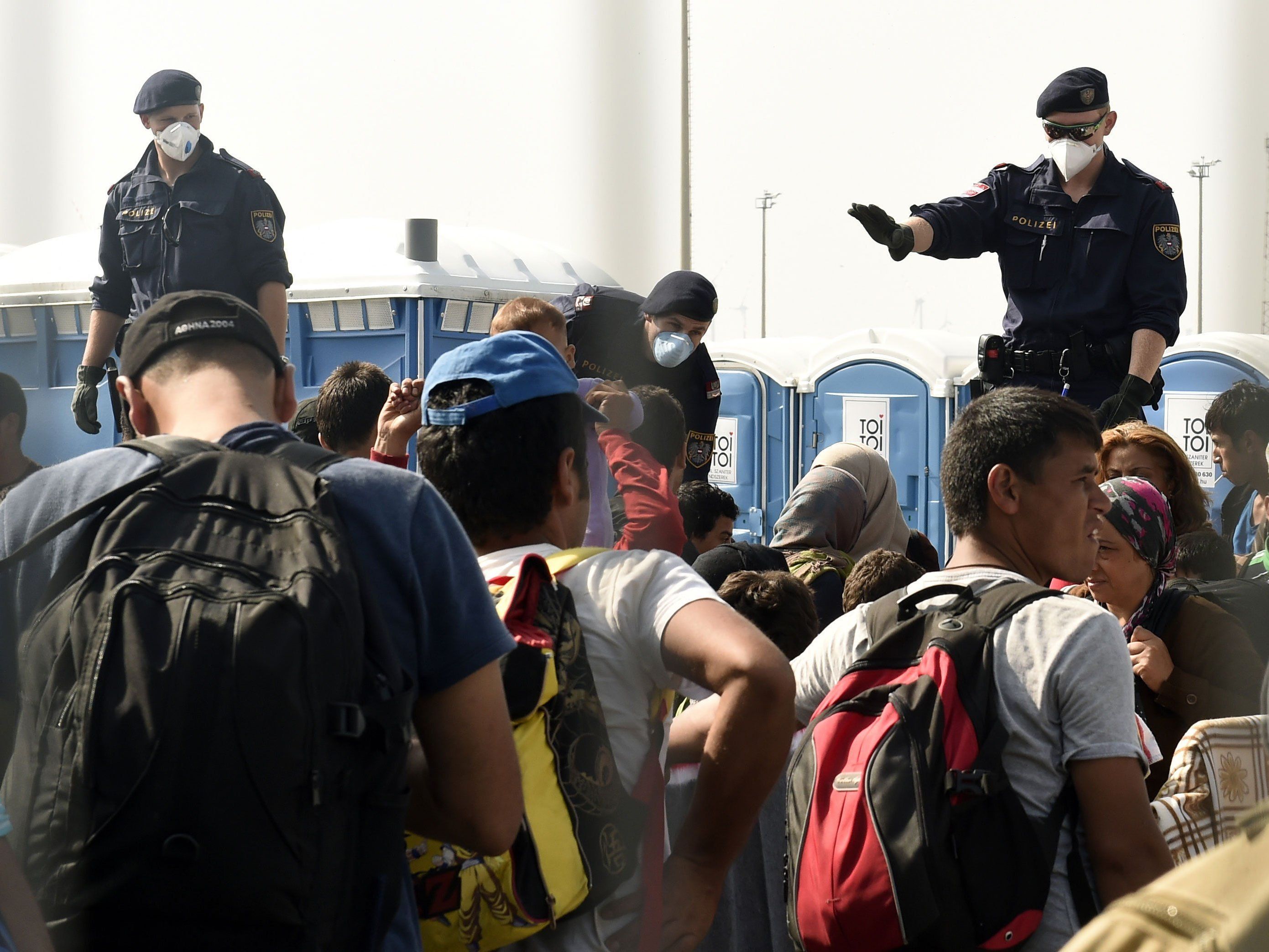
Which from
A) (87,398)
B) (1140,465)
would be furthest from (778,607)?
(87,398)

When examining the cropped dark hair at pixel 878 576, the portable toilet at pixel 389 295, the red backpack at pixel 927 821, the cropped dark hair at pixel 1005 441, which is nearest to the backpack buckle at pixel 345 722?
the red backpack at pixel 927 821

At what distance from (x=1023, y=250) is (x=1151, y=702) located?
5.34 ft

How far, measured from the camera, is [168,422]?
1.41m

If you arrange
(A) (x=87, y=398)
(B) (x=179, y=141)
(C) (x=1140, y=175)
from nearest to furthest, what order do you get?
(B) (x=179, y=141)
(C) (x=1140, y=175)
(A) (x=87, y=398)

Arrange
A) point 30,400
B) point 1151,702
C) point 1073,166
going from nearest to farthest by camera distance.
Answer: point 30,400 < point 1151,702 < point 1073,166

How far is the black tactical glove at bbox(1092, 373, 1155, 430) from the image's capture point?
11.5 ft

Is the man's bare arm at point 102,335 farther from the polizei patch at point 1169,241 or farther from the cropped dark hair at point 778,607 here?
the polizei patch at point 1169,241

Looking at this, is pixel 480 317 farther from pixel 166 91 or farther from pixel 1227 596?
pixel 166 91

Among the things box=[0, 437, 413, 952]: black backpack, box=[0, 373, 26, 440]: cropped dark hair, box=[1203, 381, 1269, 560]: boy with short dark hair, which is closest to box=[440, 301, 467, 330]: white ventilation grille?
box=[1203, 381, 1269, 560]: boy with short dark hair

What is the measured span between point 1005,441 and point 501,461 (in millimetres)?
782

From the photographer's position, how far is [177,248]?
11.7 ft

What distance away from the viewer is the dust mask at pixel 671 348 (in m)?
2.54

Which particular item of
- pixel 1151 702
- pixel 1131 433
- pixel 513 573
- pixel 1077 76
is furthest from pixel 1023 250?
pixel 513 573

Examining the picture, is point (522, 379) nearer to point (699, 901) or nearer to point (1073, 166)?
point (699, 901)
